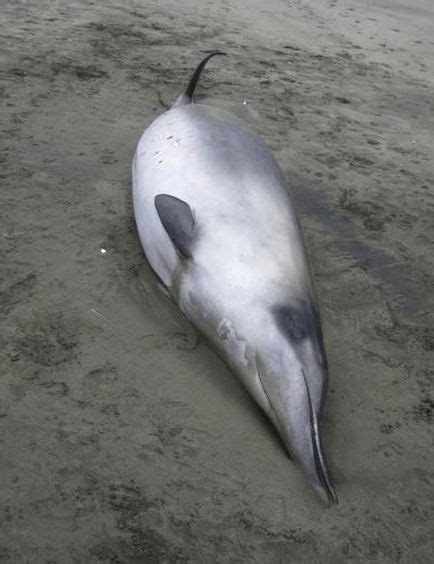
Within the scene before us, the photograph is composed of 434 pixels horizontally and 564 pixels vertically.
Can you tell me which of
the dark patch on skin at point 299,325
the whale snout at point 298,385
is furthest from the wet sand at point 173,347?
the dark patch on skin at point 299,325

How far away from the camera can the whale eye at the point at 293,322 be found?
3.12 meters

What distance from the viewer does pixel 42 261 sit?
12.8 feet

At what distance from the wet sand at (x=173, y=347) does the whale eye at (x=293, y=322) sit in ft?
1.23

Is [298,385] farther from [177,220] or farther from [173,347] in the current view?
[177,220]

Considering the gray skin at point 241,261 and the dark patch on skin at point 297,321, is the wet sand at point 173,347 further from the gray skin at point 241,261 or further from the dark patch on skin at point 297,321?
the dark patch on skin at point 297,321

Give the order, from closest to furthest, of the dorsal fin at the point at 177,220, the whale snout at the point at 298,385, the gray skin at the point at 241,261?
the whale snout at the point at 298,385 < the gray skin at the point at 241,261 < the dorsal fin at the point at 177,220

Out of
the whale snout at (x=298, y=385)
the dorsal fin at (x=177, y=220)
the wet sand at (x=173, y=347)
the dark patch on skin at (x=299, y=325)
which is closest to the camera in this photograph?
the wet sand at (x=173, y=347)

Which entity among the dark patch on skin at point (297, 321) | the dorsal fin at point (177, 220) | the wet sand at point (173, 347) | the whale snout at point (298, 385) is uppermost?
the dorsal fin at point (177, 220)

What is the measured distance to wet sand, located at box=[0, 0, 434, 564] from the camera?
2641mm

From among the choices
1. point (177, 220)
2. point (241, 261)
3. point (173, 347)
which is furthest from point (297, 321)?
point (177, 220)

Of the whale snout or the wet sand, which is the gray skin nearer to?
the whale snout

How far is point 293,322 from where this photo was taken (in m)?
3.18

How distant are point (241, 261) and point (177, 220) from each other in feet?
1.41

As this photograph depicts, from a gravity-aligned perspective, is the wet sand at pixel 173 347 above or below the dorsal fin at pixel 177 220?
below
